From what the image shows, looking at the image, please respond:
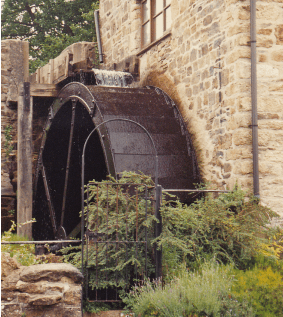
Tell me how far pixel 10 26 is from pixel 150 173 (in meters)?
12.1

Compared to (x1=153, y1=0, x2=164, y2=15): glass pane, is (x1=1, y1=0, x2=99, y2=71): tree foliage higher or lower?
higher

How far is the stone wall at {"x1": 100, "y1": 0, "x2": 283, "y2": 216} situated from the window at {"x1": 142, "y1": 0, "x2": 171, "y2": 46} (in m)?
0.52

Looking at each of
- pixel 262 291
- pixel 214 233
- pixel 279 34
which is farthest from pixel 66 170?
pixel 262 291

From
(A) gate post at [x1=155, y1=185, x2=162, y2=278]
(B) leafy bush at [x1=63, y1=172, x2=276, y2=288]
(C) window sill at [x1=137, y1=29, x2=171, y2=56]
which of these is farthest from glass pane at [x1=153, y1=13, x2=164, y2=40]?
(A) gate post at [x1=155, y1=185, x2=162, y2=278]

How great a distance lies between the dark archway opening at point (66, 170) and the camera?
808cm

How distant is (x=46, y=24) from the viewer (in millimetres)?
15781

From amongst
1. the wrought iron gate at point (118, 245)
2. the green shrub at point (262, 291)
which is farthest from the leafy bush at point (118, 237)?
the green shrub at point (262, 291)

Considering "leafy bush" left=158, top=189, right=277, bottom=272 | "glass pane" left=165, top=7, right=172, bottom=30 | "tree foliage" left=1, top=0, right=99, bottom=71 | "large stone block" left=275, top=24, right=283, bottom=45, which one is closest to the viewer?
"leafy bush" left=158, top=189, right=277, bottom=272

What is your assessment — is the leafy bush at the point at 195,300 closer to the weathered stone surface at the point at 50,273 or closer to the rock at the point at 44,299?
the weathered stone surface at the point at 50,273

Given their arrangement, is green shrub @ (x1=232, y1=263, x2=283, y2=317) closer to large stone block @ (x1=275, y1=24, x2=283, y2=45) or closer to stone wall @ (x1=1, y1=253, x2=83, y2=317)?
stone wall @ (x1=1, y1=253, x2=83, y2=317)

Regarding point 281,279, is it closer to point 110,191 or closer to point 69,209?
point 110,191

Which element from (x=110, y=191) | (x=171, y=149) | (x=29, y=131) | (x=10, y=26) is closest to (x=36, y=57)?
(x=10, y=26)

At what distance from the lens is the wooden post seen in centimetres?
808

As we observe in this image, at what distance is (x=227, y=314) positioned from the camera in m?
3.72
